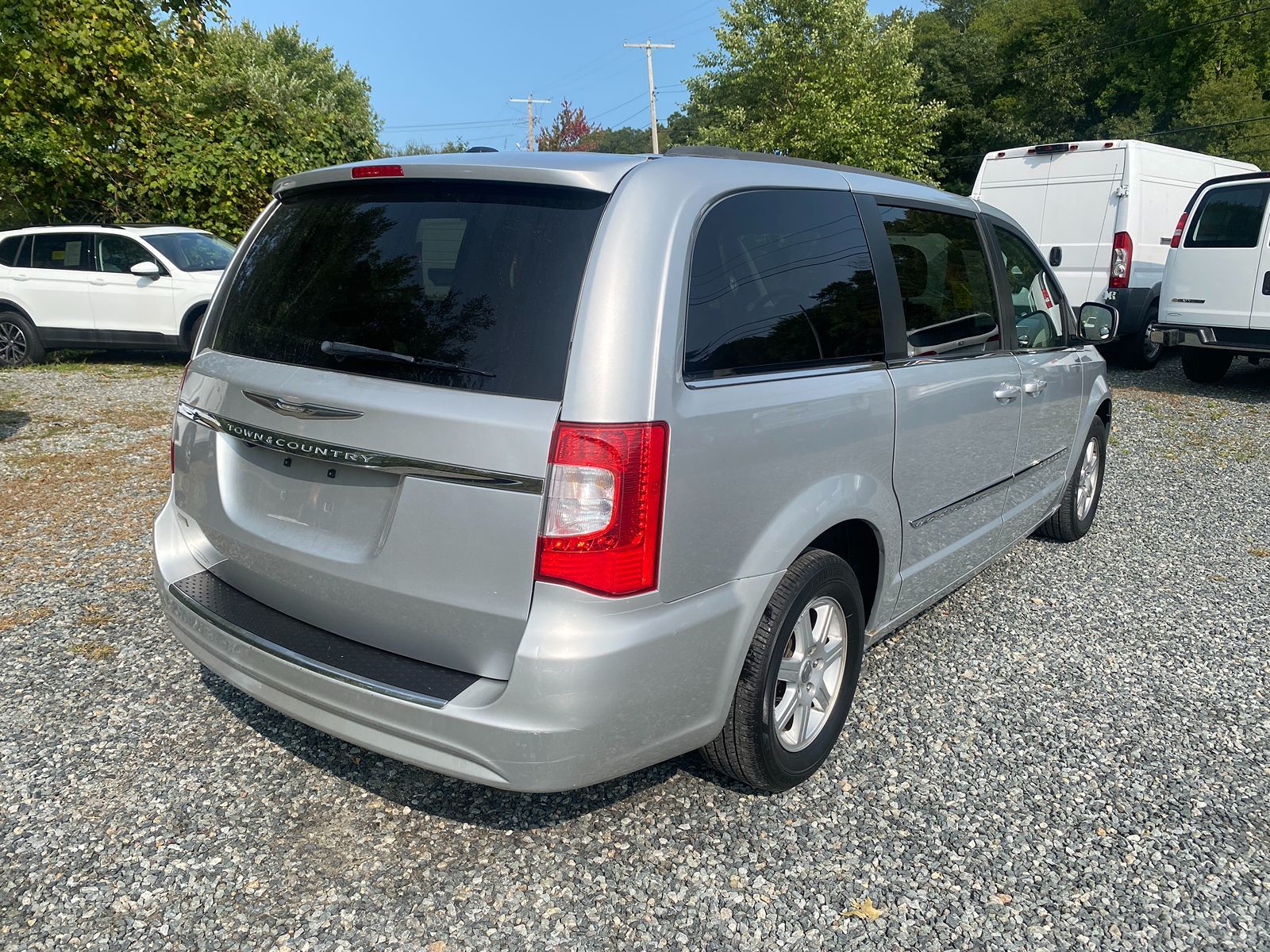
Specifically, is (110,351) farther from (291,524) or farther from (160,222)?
(291,524)

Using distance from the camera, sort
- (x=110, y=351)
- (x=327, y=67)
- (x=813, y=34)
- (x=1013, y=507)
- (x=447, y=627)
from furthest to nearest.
Answer: 1. (x=327, y=67)
2. (x=813, y=34)
3. (x=110, y=351)
4. (x=1013, y=507)
5. (x=447, y=627)

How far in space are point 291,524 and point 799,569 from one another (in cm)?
140

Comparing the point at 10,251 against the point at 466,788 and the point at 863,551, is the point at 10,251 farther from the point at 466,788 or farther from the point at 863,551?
the point at 863,551

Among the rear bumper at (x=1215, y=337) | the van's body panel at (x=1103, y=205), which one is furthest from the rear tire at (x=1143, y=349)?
the rear bumper at (x=1215, y=337)

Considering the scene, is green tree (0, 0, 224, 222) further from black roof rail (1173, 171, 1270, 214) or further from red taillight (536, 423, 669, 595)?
black roof rail (1173, 171, 1270, 214)

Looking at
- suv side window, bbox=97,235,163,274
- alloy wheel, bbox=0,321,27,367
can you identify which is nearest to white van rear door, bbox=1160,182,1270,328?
suv side window, bbox=97,235,163,274

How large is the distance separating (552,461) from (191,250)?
1201cm

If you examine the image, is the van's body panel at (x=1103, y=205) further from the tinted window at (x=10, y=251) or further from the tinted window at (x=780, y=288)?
the tinted window at (x=10, y=251)

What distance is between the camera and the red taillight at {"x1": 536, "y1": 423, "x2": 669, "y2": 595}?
2205mm

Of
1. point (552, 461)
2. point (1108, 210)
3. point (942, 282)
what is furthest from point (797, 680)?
point (1108, 210)

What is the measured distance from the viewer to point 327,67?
54.5 m

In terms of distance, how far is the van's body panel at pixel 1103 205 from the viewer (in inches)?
450

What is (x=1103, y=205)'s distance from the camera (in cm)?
1158

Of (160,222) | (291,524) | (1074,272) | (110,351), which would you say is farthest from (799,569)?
(160,222)
